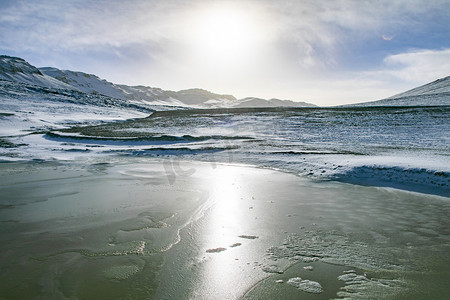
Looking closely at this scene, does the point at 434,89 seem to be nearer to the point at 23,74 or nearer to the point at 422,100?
the point at 422,100

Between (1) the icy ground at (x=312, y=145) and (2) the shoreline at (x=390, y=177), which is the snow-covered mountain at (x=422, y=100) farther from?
(2) the shoreline at (x=390, y=177)

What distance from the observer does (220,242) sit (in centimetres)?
589

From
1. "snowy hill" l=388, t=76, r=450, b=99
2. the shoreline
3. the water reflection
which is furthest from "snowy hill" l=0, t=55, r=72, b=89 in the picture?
the shoreline

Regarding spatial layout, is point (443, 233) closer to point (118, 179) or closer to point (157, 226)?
point (157, 226)

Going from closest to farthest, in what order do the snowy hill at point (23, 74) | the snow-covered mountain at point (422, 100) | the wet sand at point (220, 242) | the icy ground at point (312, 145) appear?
the wet sand at point (220, 242) → the icy ground at point (312, 145) → the snow-covered mountain at point (422, 100) → the snowy hill at point (23, 74)

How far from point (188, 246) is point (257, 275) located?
5.40 ft

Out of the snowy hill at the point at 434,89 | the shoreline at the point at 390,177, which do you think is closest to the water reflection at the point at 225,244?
the shoreline at the point at 390,177

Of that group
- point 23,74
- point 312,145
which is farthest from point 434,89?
point 23,74

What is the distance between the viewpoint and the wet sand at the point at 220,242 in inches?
169

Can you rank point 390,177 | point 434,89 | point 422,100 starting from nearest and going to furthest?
point 390,177, point 422,100, point 434,89

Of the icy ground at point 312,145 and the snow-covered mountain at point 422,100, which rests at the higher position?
the snow-covered mountain at point 422,100

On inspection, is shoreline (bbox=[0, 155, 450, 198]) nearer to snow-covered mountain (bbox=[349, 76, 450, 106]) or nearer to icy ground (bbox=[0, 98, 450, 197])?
icy ground (bbox=[0, 98, 450, 197])

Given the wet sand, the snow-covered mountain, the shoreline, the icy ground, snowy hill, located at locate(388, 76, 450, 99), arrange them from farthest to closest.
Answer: snowy hill, located at locate(388, 76, 450, 99)
the snow-covered mountain
the icy ground
the shoreline
the wet sand

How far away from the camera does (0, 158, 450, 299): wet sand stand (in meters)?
4.30
